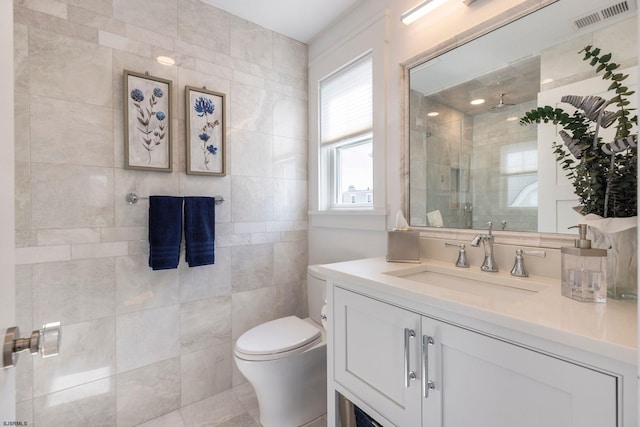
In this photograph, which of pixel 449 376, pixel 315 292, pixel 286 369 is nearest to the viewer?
pixel 449 376

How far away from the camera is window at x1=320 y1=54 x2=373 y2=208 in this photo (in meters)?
1.89

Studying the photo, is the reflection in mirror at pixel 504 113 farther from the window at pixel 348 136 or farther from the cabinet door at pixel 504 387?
the cabinet door at pixel 504 387

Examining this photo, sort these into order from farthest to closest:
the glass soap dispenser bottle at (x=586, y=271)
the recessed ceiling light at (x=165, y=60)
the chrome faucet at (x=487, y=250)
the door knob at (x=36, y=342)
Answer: the recessed ceiling light at (x=165, y=60) → the chrome faucet at (x=487, y=250) → the glass soap dispenser bottle at (x=586, y=271) → the door knob at (x=36, y=342)

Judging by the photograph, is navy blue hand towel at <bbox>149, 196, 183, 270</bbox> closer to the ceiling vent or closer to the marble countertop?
the marble countertop

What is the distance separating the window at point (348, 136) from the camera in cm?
189

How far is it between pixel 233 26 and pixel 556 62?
5.87ft

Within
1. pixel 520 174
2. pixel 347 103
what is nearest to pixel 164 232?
pixel 347 103

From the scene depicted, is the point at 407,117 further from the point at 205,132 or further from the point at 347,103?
the point at 205,132

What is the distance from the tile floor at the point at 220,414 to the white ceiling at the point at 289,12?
243 centimetres

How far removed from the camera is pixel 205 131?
1.81m

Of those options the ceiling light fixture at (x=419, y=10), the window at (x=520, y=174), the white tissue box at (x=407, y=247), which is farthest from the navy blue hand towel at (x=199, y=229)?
the window at (x=520, y=174)

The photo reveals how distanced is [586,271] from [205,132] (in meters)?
1.85

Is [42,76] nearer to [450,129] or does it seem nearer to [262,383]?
[262,383]

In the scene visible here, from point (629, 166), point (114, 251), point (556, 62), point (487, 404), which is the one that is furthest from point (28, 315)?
point (556, 62)
